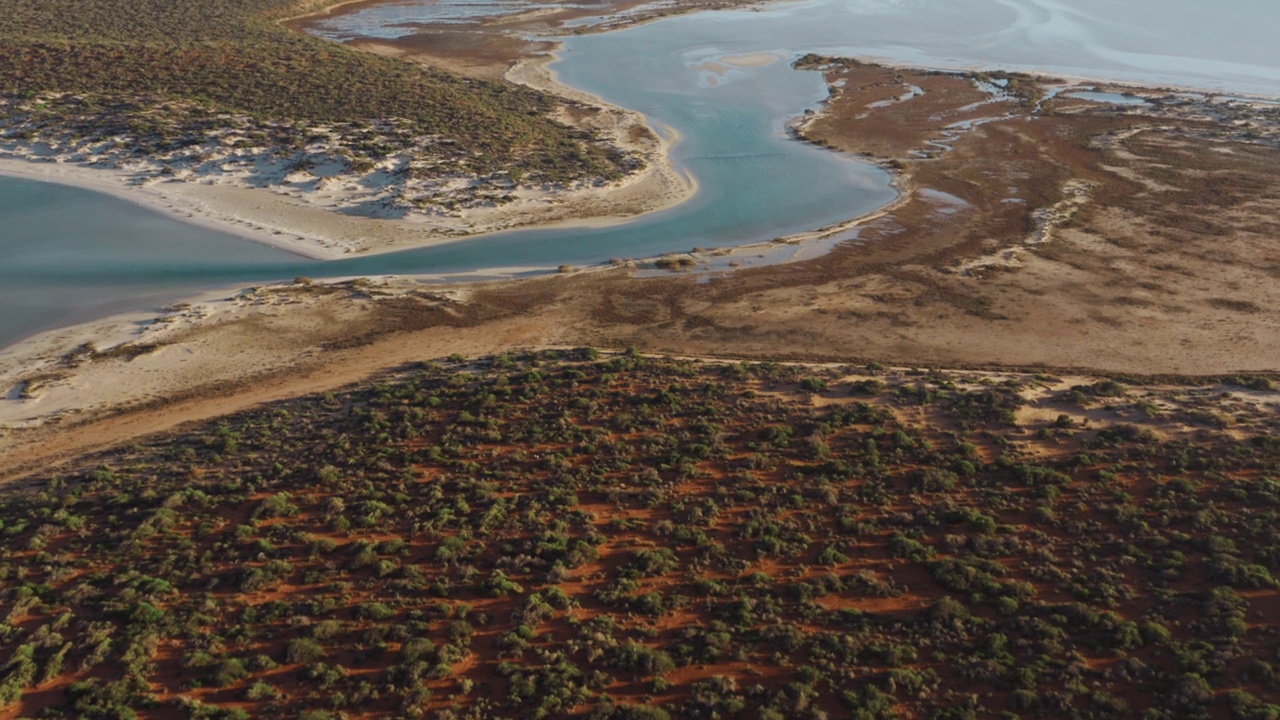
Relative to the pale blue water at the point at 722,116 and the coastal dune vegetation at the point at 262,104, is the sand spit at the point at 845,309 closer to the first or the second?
the pale blue water at the point at 722,116

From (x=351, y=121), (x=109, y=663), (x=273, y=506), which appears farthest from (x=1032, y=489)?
(x=351, y=121)

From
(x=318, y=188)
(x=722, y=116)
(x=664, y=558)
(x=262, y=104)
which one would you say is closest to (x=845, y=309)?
(x=664, y=558)

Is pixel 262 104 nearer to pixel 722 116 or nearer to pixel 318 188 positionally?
pixel 318 188

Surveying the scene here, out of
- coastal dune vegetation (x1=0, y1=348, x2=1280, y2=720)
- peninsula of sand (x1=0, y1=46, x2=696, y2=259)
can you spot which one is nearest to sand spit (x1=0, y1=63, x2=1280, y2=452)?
coastal dune vegetation (x1=0, y1=348, x2=1280, y2=720)

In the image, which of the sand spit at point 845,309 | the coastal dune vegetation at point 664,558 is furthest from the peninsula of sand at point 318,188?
the coastal dune vegetation at point 664,558

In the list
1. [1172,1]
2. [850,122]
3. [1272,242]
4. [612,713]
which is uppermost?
[1172,1]

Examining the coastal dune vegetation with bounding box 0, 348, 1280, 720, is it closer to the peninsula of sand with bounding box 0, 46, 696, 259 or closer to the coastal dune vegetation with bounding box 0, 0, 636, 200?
the peninsula of sand with bounding box 0, 46, 696, 259

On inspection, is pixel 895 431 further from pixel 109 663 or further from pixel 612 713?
pixel 109 663
